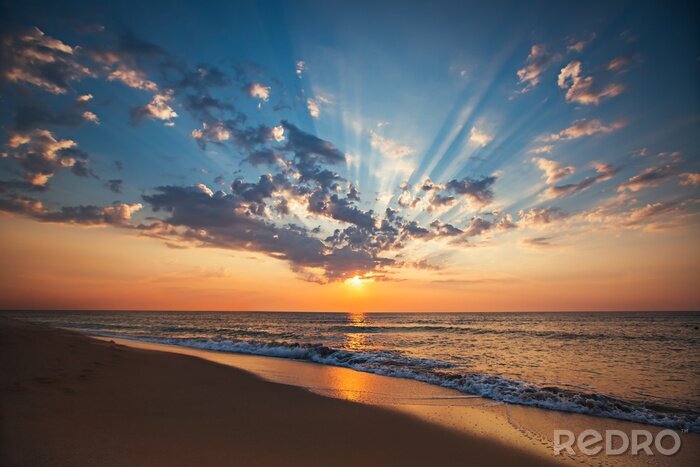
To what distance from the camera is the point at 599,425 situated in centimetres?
848

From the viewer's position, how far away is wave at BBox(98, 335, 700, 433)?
913cm

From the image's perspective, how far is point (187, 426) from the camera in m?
6.59

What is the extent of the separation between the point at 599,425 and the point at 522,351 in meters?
15.5

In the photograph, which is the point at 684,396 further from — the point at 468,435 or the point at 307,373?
the point at 307,373

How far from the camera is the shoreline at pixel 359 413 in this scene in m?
6.11

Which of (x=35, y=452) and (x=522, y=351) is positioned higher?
(x=35, y=452)

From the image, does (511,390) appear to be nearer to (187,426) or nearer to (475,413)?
(475,413)

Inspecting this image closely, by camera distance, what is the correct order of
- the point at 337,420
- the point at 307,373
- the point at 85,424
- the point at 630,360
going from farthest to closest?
1. the point at 630,360
2. the point at 307,373
3. the point at 337,420
4. the point at 85,424

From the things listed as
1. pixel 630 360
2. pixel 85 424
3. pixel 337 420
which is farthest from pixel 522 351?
pixel 85 424
